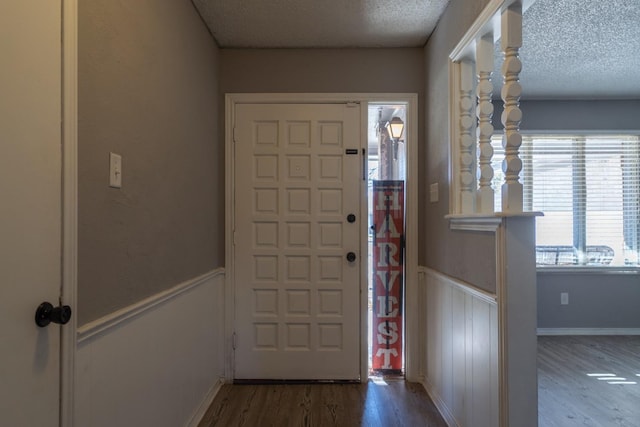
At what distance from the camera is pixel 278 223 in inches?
105

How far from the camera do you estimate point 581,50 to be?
8.95 feet

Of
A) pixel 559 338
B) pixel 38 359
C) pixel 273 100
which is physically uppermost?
pixel 273 100

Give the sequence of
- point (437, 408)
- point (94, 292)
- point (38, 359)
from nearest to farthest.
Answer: point (38, 359)
point (94, 292)
point (437, 408)

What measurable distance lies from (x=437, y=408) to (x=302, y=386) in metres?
0.95

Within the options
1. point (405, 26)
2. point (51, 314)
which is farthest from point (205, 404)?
point (405, 26)

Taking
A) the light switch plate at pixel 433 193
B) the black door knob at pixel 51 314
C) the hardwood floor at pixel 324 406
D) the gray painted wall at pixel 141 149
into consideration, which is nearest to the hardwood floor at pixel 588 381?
the hardwood floor at pixel 324 406

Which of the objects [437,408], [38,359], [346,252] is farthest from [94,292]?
[437,408]

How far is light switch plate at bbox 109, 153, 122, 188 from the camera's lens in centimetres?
125

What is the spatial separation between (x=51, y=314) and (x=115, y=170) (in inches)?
21.5

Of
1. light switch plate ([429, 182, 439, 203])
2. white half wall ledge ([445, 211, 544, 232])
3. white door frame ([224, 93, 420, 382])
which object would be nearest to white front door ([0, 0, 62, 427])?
white half wall ledge ([445, 211, 544, 232])

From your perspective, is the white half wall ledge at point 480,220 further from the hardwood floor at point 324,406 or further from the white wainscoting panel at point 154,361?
the white wainscoting panel at point 154,361

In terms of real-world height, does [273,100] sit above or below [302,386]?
above

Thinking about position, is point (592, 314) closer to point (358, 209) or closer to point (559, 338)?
point (559, 338)

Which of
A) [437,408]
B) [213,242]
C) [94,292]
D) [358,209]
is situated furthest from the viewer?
[358,209]
